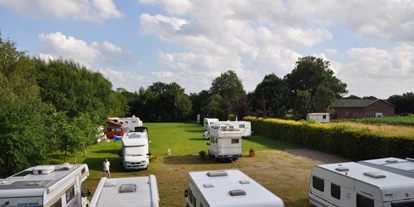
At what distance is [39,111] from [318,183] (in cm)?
1803

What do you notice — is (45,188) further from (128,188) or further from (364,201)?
(364,201)

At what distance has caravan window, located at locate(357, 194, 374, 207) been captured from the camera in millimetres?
8859

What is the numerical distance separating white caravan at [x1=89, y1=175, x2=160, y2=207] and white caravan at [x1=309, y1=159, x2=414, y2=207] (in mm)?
5966

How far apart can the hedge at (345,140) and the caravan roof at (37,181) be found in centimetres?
1844

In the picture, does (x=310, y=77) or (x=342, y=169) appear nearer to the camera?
(x=342, y=169)

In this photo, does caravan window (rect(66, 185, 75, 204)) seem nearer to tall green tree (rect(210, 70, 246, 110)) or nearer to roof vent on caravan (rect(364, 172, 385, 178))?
roof vent on caravan (rect(364, 172, 385, 178))

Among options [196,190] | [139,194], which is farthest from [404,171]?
[139,194]

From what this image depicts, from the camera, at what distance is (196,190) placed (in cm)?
866

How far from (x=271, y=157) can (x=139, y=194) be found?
61.9 ft

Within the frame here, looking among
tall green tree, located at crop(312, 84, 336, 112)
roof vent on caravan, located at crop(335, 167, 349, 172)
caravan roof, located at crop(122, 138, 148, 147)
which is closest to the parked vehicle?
caravan roof, located at crop(122, 138, 148, 147)

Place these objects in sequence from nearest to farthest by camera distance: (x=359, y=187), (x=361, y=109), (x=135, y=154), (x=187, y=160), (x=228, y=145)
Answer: (x=359, y=187) → (x=135, y=154) → (x=228, y=145) → (x=187, y=160) → (x=361, y=109)

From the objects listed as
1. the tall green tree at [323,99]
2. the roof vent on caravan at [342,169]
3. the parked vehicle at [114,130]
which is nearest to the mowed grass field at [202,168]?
the roof vent on caravan at [342,169]

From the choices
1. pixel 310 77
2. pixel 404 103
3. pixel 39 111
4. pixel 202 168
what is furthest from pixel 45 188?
pixel 404 103

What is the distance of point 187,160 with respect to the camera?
23.8 metres
